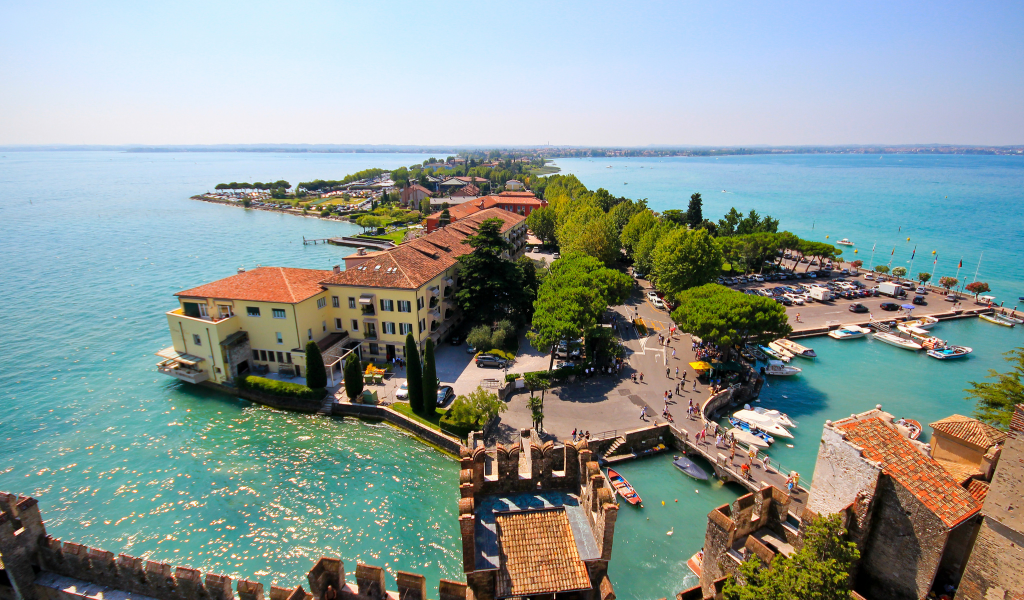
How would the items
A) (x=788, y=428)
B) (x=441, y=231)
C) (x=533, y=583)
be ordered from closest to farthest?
(x=533, y=583), (x=788, y=428), (x=441, y=231)

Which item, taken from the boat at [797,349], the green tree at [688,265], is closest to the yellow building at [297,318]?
the green tree at [688,265]

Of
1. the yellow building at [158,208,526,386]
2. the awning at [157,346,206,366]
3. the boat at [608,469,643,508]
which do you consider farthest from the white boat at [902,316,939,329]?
the awning at [157,346,206,366]

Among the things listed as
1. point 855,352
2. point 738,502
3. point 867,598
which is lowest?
point 855,352

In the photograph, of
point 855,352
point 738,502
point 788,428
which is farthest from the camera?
point 855,352

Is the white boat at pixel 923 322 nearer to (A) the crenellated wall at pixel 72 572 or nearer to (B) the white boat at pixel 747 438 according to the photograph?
(B) the white boat at pixel 747 438

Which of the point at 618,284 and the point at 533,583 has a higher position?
the point at 533,583

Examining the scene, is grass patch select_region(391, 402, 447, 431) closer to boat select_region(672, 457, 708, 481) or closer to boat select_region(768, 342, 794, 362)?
boat select_region(672, 457, 708, 481)

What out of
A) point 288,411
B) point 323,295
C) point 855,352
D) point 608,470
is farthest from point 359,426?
point 855,352

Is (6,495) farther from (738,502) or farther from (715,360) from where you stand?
(715,360)
